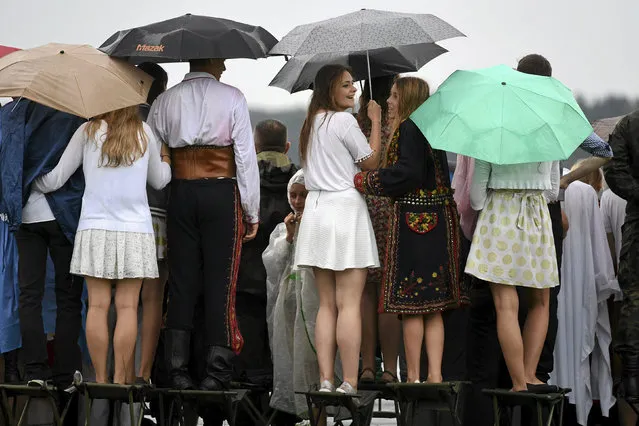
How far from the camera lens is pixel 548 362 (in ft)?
27.9

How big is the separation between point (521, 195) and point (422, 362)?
1.25 meters

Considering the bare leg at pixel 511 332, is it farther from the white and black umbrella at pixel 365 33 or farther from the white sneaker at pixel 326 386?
the white and black umbrella at pixel 365 33

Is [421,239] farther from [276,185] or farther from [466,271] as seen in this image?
[276,185]

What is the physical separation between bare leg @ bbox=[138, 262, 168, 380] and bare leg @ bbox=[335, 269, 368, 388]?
1115mm

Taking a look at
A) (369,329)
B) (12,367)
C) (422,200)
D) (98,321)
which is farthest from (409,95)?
(12,367)

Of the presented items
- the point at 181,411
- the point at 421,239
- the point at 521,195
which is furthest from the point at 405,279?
the point at 181,411

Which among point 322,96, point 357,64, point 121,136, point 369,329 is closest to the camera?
point 121,136

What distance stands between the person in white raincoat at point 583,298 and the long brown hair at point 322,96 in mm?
1888

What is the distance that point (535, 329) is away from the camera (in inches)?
316

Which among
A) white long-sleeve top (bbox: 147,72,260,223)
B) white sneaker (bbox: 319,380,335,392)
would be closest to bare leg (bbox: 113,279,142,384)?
white long-sleeve top (bbox: 147,72,260,223)

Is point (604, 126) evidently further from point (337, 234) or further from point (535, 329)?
point (337, 234)

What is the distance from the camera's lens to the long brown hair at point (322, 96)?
8.21m

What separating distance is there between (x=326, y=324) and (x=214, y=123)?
1273mm

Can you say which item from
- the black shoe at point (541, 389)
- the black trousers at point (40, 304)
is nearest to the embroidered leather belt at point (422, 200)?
the black shoe at point (541, 389)
